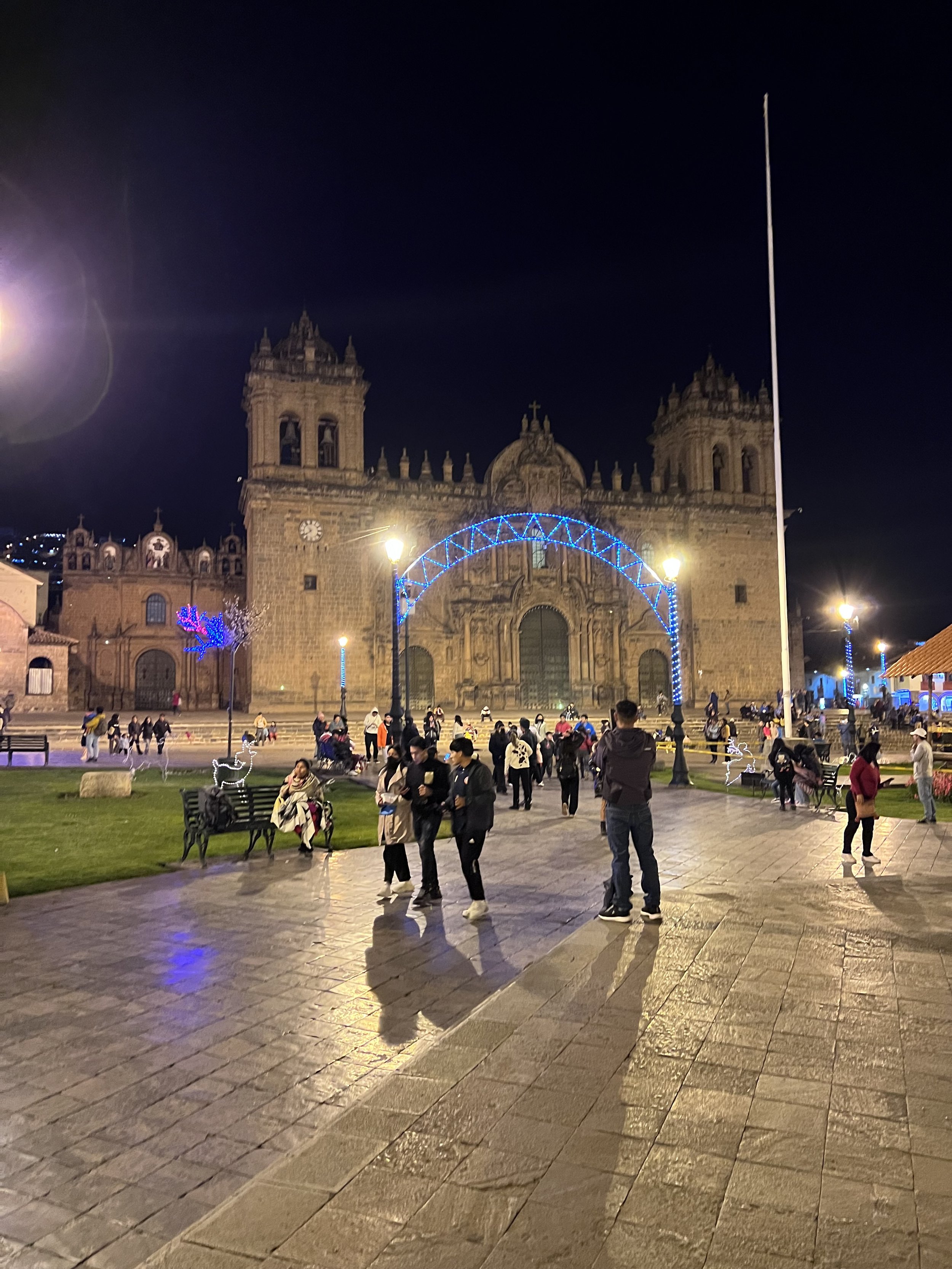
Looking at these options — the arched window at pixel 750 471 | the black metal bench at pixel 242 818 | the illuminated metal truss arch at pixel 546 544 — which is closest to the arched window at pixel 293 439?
the illuminated metal truss arch at pixel 546 544

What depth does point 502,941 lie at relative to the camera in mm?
6066

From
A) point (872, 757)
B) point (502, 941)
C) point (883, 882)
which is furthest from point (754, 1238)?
point (872, 757)

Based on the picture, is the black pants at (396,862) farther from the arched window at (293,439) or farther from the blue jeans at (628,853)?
the arched window at (293,439)

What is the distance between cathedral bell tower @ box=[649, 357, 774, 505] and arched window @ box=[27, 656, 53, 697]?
3135 cm

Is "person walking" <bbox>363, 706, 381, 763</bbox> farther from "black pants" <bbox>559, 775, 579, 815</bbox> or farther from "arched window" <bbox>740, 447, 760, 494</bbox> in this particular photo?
"arched window" <bbox>740, 447, 760, 494</bbox>

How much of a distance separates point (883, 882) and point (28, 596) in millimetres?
39186

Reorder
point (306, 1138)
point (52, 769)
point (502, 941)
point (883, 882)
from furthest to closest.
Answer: point (52, 769) < point (883, 882) < point (502, 941) < point (306, 1138)

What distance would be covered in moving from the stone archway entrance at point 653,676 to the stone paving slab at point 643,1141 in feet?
125

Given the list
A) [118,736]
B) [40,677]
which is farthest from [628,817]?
[40,677]

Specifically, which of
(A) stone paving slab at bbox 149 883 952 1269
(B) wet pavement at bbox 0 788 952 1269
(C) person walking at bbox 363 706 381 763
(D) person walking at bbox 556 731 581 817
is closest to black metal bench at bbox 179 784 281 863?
(B) wet pavement at bbox 0 788 952 1269

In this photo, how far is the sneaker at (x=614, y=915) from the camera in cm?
602

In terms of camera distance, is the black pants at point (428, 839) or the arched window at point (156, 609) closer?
the black pants at point (428, 839)

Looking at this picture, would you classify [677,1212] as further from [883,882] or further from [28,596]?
[28,596]

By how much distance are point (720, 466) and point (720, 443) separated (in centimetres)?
143
